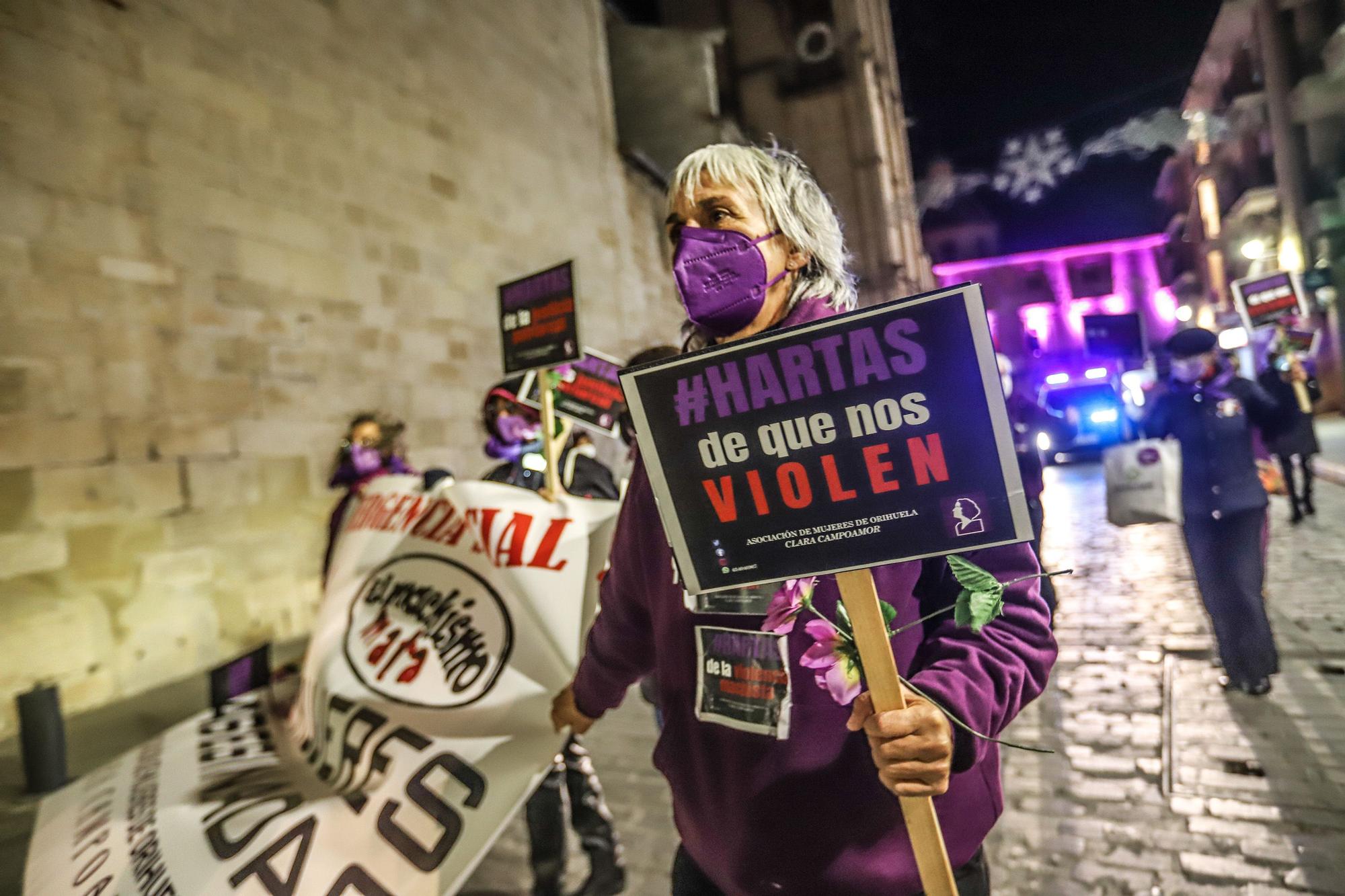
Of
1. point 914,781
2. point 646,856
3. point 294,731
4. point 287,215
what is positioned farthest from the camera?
point 287,215

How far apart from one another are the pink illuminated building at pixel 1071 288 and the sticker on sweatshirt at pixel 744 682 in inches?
1683

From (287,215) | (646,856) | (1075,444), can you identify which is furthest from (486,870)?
(1075,444)

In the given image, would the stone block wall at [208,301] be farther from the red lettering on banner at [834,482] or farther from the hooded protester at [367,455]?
the red lettering on banner at [834,482]

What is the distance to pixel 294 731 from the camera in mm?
2744

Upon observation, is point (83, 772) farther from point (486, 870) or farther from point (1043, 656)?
point (1043, 656)

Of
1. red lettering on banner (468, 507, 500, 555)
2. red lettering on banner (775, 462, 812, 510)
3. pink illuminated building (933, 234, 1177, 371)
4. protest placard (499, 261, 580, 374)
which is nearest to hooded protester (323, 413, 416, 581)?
protest placard (499, 261, 580, 374)

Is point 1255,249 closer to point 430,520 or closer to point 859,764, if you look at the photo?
point 430,520

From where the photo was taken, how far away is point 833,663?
111 centimetres

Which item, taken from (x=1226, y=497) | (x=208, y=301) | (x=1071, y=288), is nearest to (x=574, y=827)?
(x=1226, y=497)

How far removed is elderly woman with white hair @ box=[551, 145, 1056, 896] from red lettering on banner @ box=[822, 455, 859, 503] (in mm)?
191

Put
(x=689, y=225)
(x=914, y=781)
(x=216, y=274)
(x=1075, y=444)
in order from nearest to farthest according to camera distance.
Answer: (x=914, y=781), (x=689, y=225), (x=216, y=274), (x=1075, y=444)

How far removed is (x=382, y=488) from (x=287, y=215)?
13.4ft

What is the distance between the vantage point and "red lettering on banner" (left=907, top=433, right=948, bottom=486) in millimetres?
1026

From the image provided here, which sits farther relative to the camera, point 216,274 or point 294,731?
point 216,274
